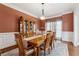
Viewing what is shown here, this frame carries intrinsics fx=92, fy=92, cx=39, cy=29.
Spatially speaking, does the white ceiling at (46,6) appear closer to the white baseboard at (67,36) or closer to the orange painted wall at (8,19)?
the orange painted wall at (8,19)

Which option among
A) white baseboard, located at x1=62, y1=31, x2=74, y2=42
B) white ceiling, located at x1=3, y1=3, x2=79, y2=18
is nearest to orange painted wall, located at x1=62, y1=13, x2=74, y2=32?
white baseboard, located at x1=62, y1=31, x2=74, y2=42

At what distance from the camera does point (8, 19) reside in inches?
171

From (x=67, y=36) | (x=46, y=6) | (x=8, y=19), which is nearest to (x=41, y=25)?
(x=67, y=36)

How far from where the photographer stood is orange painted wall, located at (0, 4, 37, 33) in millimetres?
3961

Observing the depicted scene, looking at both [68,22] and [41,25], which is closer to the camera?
[68,22]

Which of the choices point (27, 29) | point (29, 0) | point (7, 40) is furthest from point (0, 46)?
point (29, 0)

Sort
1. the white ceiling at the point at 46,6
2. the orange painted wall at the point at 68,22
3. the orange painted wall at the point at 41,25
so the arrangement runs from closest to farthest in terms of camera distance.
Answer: the white ceiling at the point at 46,6 < the orange painted wall at the point at 68,22 < the orange painted wall at the point at 41,25

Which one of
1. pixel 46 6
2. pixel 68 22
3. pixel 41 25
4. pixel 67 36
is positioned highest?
pixel 46 6

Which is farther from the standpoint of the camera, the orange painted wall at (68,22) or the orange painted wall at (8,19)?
the orange painted wall at (68,22)

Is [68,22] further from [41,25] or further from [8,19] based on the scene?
[8,19]

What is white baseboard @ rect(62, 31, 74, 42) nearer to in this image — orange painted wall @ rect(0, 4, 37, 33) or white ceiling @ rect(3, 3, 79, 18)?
white ceiling @ rect(3, 3, 79, 18)

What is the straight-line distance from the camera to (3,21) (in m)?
4.01

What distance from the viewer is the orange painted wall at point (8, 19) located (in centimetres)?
396

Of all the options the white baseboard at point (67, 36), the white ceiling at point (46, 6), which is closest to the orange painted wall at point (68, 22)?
the white baseboard at point (67, 36)
